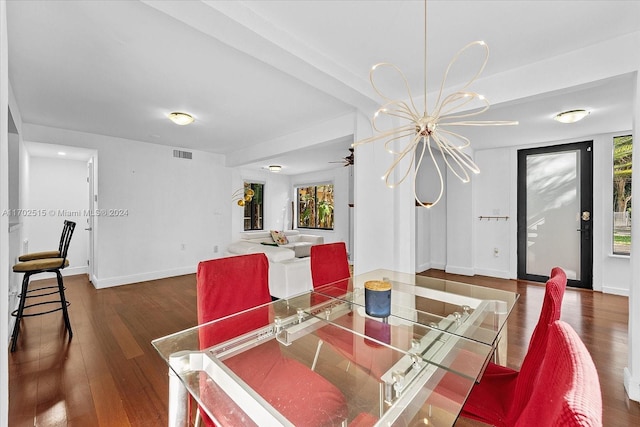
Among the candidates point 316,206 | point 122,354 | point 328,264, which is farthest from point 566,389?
point 316,206

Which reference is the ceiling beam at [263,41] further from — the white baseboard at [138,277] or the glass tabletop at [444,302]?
the white baseboard at [138,277]

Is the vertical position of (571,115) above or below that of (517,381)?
above

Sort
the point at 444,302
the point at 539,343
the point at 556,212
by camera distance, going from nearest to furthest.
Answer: the point at 539,343 < the point at 444,302 < the point at 556,212

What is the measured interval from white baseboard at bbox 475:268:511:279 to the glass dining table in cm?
376

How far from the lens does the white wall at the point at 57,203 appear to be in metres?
4.91

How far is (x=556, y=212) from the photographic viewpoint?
15.4 ft

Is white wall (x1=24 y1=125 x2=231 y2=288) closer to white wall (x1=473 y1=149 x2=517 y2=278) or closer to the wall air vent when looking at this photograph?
the wall air vent

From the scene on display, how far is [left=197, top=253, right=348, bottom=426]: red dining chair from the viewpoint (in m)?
1.06

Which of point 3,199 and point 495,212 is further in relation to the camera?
point 495,212

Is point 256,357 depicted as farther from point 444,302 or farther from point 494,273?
point 494,273

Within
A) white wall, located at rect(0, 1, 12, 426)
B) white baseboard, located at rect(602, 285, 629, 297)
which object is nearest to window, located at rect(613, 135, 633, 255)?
white baseboard, located at rect(602, 285, 629, 297)

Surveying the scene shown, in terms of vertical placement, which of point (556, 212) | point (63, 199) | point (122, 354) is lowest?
point (122, 354)

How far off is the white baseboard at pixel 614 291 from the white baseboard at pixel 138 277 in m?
6.86

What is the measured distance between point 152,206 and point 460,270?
584cm
